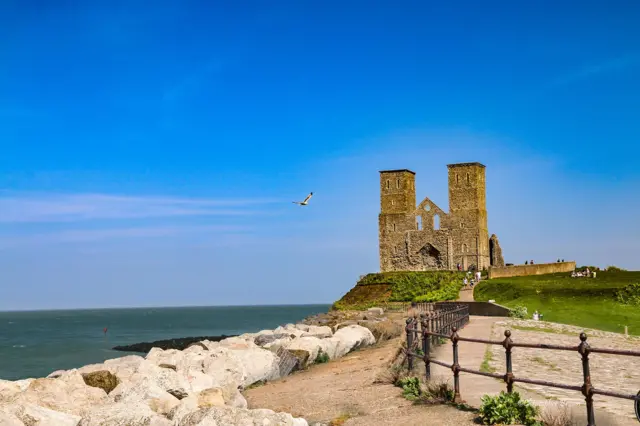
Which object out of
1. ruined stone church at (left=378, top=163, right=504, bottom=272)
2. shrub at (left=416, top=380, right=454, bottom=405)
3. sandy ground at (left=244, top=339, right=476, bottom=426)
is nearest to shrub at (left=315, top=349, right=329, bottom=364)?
sandy ground at (left=244, top=339, right=476, bottom=426)

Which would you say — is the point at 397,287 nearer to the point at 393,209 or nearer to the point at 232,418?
the point at 393,209

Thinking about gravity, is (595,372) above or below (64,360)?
above

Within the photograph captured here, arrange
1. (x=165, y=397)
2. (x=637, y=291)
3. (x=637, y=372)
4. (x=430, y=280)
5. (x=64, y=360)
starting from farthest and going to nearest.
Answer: (x=430, y=280) < (x=64, y=360) < (x=637, y=291) < (x=637, y=372) < (x=165, y=397)

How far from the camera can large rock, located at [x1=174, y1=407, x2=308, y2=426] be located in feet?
26.8

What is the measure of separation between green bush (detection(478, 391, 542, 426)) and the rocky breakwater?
7.45ft

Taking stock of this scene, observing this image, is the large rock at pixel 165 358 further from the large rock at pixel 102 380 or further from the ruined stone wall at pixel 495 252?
the ruined stone wall at pixel 495 252

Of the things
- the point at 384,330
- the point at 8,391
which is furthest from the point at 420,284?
the point at 8,391

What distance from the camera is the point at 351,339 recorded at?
1978 centimetres

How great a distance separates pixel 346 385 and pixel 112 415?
5.24 metres

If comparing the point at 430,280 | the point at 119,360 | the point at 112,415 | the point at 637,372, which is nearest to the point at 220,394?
the point at 112,415

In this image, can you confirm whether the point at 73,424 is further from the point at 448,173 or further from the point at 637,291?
the point at 448,173

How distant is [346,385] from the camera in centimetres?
1274

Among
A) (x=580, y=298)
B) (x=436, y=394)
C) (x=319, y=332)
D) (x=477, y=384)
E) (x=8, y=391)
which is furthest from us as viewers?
(x=580, y=298)

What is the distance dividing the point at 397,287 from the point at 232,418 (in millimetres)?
48192
